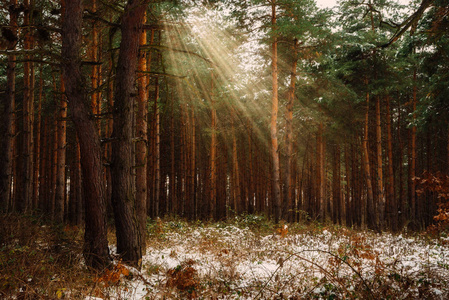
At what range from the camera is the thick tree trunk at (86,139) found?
449cm

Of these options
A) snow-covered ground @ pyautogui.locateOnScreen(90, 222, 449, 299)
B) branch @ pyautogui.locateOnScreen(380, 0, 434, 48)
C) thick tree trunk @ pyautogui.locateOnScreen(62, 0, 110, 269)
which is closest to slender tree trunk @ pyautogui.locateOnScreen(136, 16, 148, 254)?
snow-covered ground @ pyautogui.locateOnScreen(90, 222, 449, 299)

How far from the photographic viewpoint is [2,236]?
541cm

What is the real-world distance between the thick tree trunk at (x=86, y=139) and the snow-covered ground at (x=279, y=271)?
0.77m

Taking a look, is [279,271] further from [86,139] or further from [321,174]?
[321,174]

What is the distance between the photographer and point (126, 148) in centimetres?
507

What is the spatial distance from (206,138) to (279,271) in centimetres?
1623

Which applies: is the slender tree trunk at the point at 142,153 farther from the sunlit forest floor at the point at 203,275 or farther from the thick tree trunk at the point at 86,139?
the thick tree trunk at the point at 86,139

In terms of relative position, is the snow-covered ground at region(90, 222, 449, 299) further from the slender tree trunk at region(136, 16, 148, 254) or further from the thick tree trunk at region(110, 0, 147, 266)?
the slender tree trunk at region(136, 16, 148, 254)

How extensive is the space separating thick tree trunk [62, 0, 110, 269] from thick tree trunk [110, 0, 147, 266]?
1.25 feet

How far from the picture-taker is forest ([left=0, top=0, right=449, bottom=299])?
4.26 meters

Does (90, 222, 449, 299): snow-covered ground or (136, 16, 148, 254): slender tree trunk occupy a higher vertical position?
(136, 16, 148, 254): slender tree trunk

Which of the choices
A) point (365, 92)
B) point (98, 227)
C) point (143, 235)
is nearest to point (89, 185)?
point (98, 227)

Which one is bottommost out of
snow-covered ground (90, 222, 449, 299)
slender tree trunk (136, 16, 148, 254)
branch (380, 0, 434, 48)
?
snow-covered ground (90, 222, 449, 299)

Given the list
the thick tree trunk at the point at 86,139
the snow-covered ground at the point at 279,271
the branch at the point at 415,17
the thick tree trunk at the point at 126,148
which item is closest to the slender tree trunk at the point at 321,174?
the snow-covered ground at the point at 279,271
